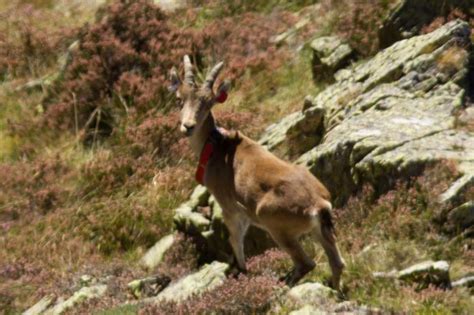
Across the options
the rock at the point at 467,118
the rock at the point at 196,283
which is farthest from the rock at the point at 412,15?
the rock at the point at 196,283

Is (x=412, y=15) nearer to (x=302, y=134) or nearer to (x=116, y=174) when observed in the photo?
(x=302, y=134)

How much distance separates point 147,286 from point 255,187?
10.1ft

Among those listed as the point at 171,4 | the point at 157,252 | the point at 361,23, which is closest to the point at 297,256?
the point at 157,252

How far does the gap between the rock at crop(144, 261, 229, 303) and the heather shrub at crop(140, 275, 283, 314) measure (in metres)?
1.09

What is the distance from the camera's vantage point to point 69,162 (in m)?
16.0

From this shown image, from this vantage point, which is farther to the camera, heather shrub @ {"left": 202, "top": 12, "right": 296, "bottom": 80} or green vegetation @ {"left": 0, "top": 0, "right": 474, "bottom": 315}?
heather shrub @ {"left": 202, "top": 12, "right": 296, "bottom": 80}

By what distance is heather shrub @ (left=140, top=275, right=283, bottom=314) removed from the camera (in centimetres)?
769

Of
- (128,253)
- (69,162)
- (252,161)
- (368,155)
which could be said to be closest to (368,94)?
(368,155)

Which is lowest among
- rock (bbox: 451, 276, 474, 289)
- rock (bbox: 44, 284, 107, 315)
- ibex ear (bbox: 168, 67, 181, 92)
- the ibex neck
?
rock (bbox: 44, 284, 107, 315)

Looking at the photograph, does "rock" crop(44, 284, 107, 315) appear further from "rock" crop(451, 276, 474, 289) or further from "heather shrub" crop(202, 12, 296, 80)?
"heather shrub" crop(202, 12, 296, 80)

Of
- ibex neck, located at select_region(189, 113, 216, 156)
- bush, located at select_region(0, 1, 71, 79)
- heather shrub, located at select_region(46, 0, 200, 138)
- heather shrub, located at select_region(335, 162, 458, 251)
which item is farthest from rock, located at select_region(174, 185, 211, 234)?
bush, located at select_region(0, 1, 71, 79)

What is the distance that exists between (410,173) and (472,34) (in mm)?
4865

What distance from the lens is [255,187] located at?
856 centimetres

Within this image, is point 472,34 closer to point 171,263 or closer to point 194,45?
point 171,263
